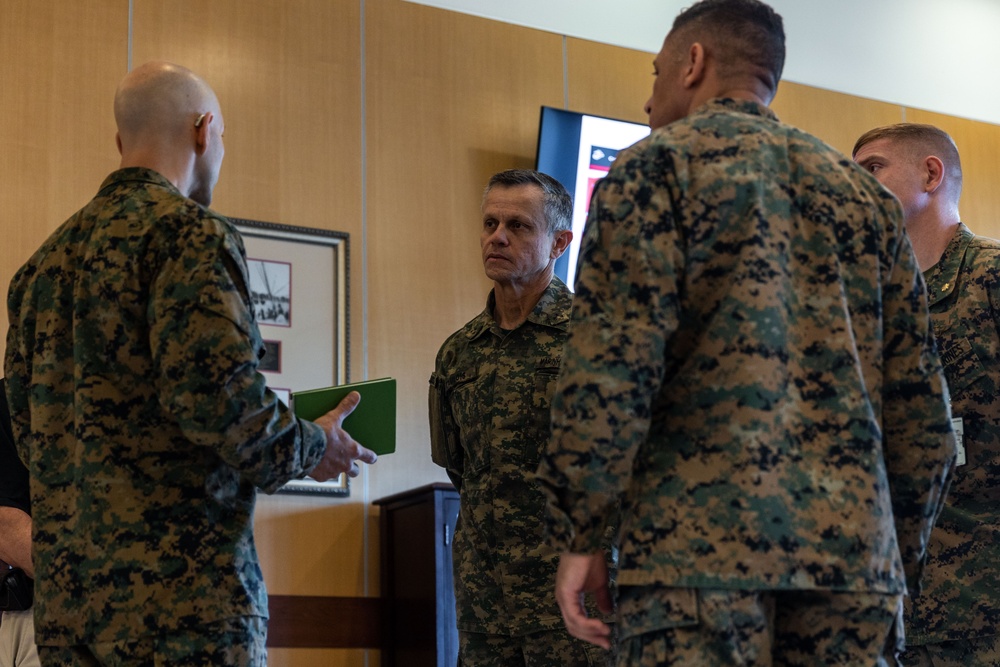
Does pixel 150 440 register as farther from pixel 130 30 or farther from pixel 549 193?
pixel 130 30

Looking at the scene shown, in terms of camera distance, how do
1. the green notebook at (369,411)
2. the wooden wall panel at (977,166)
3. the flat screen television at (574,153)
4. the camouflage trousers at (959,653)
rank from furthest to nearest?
the wooden wall panel at (977,166) → the flat screen television at (574,153) → the camouflage trousers at (959,653) → the green notebook at (369,411)

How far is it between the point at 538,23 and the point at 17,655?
3.85 metres

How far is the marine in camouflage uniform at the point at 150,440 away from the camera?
6.17 feet

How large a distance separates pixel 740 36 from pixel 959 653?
1490 mm

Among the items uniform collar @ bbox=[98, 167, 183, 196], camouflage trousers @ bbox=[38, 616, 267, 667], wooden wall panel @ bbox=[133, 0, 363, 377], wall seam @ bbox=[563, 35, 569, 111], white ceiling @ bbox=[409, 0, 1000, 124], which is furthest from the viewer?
white ceiling @ bbox=[409, 0, 1000, 124]

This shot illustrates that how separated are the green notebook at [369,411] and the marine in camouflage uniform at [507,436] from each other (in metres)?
0.60

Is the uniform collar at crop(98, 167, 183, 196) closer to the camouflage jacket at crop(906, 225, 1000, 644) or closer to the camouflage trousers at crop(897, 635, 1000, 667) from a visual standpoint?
the camouflage jacket at crop(906, 225, 1000, 644)

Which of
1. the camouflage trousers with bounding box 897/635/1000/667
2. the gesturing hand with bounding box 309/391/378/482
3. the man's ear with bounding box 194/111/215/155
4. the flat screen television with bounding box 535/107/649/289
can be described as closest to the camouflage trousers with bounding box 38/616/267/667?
the gesturing hand with bounding box 309/391/378/482

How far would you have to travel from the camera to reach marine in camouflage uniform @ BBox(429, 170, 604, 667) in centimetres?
279

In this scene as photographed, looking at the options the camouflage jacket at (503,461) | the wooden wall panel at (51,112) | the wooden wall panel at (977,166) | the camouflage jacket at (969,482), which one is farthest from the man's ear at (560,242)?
the wooden wall panel at (977,166)

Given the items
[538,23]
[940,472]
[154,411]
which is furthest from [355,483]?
[940,472]

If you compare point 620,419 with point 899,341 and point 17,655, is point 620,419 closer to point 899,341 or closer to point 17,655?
point 899,341

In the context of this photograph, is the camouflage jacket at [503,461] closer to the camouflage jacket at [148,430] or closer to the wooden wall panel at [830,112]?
the camouflage jacket at [148,430]

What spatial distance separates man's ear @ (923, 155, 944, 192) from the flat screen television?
2.60 meters
